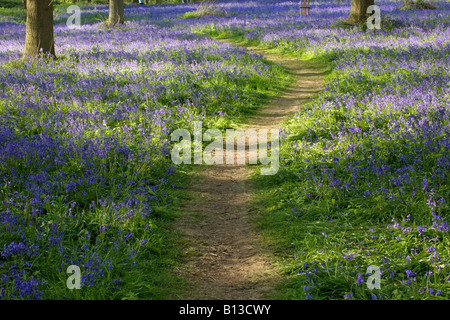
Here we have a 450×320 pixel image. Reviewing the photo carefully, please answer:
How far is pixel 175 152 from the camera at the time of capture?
8492mm

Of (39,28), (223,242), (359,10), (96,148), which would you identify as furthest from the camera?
(359,10)

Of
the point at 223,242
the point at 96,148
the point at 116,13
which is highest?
the point at 116,13

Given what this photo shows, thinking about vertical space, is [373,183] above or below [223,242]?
above

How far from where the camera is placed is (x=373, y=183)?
21.1 ft

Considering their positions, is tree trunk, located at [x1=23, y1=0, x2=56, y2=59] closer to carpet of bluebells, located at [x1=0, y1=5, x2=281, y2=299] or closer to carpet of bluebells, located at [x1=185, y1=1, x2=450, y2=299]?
carpet of bluebells, located at [x1=0, y1=5, x2=281, y2=299]

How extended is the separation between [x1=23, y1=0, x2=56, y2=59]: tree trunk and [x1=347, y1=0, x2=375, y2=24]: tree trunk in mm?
11808

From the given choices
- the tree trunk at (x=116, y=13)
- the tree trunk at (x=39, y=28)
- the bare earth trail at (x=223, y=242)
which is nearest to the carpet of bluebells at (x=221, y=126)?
the bare earth trail at (x=223, y=242)

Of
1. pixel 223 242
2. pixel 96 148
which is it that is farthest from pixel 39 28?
pixel 223 242

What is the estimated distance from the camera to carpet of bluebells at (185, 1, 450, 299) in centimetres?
458

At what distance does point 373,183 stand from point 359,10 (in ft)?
50.5

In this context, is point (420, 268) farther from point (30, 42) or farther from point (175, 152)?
point (30, 42)

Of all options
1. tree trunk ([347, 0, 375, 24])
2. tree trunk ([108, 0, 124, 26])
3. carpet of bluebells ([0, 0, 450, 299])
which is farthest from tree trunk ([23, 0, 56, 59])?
tree trunk ([347, 0, 375, 24])

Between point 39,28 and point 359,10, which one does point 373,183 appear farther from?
point 359,10

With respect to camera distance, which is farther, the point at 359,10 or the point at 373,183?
the point at 359,10
